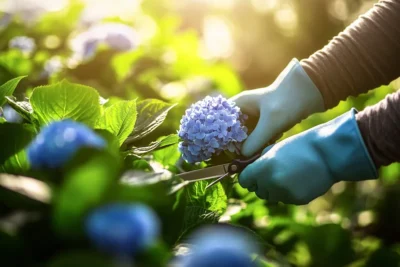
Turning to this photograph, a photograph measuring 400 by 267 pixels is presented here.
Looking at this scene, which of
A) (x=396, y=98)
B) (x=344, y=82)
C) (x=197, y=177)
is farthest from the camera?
(x=344, y=82)

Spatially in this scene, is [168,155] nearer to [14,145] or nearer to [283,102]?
[283,102]

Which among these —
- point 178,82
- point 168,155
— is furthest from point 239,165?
point 178,82

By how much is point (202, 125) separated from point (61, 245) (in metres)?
0.69

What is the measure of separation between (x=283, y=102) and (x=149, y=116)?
47cm

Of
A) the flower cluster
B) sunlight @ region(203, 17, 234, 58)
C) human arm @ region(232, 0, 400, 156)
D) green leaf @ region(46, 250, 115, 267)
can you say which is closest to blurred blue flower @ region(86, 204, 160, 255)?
green leaf @ region(46, 250, 115, 267)

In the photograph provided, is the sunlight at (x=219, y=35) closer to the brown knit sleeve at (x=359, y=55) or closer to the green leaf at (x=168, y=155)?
the brown knit sleeve at (x=359, y=55)

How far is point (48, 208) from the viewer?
0.67 metres

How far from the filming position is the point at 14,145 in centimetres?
99

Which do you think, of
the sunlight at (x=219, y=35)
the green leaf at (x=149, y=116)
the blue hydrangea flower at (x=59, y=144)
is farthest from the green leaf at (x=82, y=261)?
the sunlight at (x=219, y=35)

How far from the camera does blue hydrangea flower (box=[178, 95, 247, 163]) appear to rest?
1.31 metres

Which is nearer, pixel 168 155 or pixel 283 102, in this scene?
pixel 168 155

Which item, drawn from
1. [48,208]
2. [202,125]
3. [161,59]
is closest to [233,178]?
[202,125]

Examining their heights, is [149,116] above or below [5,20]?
below

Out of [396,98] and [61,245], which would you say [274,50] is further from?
[61,245]
